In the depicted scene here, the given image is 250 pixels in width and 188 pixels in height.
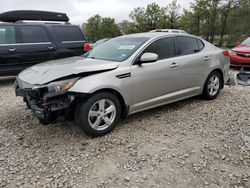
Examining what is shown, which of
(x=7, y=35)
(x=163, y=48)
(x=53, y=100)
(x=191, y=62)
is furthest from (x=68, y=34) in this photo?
(x=53, y=100)

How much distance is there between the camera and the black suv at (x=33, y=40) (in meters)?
6.27

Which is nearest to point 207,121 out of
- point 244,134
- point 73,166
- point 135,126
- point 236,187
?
point 244,134

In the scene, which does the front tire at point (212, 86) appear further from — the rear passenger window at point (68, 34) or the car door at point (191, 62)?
the rear passenger window at point (68, 34)

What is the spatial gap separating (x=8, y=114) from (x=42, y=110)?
67.1 inches

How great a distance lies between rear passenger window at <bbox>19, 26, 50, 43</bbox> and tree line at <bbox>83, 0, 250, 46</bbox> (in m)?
19.4

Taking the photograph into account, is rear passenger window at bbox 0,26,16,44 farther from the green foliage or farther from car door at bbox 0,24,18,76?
the green foliage

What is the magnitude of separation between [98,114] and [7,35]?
175 inches

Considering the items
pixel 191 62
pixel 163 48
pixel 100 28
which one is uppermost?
pixel 100 28

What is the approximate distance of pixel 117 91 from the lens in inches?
136

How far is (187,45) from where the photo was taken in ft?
14.9

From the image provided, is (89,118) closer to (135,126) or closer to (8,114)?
(135,126)

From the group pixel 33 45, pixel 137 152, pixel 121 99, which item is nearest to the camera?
pixel 137 152

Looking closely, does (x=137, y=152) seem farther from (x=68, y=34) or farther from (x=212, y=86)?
(x=68, y=34)

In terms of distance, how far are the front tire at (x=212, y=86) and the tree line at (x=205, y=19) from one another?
61.2 feet
